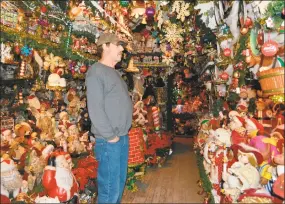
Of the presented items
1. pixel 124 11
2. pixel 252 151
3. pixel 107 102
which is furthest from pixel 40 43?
pixel 252 151

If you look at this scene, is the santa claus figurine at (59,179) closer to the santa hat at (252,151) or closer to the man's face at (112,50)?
the man's face at (112,50)

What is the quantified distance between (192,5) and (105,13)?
4.39ft

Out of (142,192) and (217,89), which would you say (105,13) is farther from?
(142,192)

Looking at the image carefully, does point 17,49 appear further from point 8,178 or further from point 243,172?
point 243,172

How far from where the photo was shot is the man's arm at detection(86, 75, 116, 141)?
2.35 m

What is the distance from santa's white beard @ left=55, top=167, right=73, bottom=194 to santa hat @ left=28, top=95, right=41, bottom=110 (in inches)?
36.3

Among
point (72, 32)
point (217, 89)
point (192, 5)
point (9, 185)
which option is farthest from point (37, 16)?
point (217, 89)

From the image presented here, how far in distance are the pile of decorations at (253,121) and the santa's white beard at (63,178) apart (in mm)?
1247

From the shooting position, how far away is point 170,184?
4531 millimetres

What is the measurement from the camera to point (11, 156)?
2.45 meters

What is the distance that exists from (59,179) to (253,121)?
164 centimetres

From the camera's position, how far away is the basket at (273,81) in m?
1.78

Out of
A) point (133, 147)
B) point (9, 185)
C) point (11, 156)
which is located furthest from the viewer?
point (133, 147)

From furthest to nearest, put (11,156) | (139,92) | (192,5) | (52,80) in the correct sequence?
(139,92)
(192,5)
(52,80)
(11,156)
